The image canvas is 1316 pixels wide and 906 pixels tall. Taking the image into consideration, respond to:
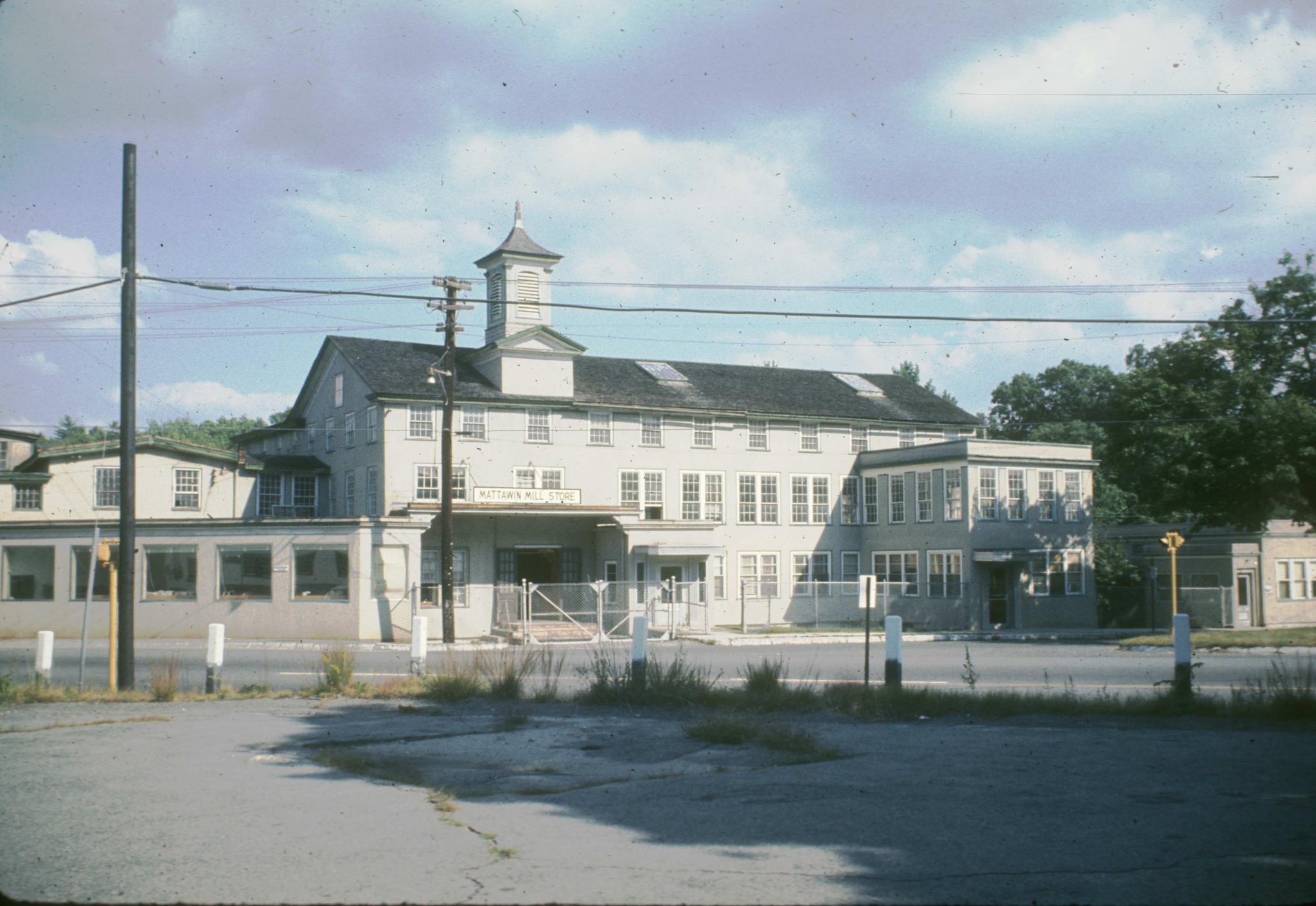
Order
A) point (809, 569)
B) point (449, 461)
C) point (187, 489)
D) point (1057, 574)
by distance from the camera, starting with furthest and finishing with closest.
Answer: point (809, 569)
point (1057, 574)
point (187, 489)
point (449, 461)

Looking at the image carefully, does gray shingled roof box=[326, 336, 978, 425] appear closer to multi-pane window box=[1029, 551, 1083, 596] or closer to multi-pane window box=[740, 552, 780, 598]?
multi-pane window box=[740, 552, 780, 598]

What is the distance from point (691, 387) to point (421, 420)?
40.3 feet

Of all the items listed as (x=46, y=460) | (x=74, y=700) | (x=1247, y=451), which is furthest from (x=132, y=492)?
(x=1247, y=451)

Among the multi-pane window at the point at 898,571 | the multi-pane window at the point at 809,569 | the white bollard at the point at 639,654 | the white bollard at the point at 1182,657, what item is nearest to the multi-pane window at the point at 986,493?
the multi-pane window at the point at 898,571

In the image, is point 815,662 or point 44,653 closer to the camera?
point 44,653

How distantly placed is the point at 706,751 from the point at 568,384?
1287 inches

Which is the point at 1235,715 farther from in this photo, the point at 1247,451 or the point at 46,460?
the point at 46,460

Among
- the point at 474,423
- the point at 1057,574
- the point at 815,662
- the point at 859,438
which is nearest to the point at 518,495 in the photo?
the point at 474,423

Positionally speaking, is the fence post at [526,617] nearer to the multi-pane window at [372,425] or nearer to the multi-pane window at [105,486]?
the multi-pane window at [372,425]

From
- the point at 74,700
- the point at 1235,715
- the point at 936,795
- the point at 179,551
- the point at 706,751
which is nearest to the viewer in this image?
the point at 936,795

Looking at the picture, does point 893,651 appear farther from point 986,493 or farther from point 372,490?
point 986,493

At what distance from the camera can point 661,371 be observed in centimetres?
4816

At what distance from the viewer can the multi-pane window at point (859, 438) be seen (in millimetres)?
49281

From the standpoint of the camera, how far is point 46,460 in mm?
39250
